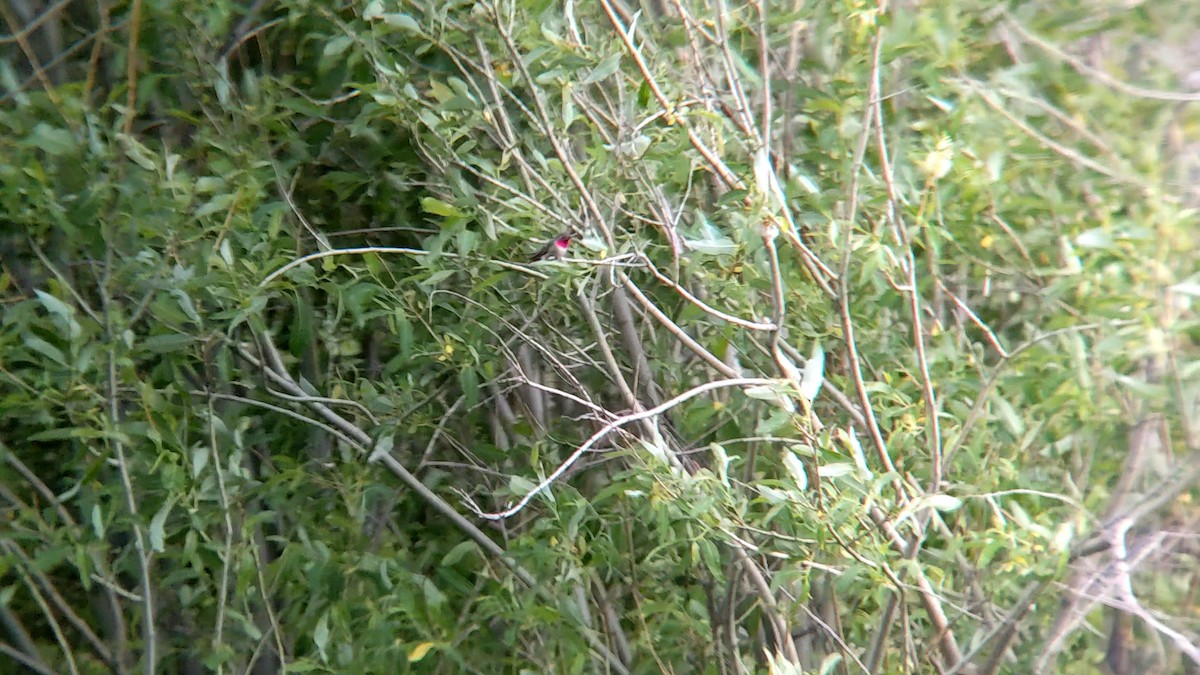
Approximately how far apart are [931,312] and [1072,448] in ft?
1.01

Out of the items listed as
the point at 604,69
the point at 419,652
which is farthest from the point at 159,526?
the point at 604,69

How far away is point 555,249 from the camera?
145 centimetres

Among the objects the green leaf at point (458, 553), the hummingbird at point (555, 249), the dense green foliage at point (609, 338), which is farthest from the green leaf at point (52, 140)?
the green leaf at point (458, 553)

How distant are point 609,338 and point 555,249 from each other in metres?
0.36

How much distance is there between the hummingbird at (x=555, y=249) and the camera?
55.9 inches

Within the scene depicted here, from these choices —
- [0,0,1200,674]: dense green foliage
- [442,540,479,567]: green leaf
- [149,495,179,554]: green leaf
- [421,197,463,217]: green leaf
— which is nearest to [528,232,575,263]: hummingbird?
[0,0,1200,674]: dense green foliage

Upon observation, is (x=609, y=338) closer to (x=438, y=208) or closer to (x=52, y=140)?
(x=438, y=208)

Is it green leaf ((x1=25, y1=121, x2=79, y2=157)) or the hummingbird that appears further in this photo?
green leaf ((x1=25, y1=121, x2=79, y2=157))

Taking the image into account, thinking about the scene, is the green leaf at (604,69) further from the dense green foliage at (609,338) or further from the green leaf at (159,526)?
the green leaf at (159,526)

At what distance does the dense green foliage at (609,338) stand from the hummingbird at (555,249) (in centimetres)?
3

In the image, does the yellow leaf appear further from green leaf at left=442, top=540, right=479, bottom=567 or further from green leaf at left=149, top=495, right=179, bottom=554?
green leaf at left=149, top=495, right=179, bottom=554

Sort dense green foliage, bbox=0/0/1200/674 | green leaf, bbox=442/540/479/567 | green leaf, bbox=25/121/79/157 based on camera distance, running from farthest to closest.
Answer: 1. green leaf, bbox=442/540/479/567
2. green leaf, bbox=25/121/79/157
3. dense green foliage, bbox=0/0/1200/674

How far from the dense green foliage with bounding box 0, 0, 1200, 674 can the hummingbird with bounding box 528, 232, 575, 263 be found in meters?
0.03

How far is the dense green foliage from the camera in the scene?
133cm
